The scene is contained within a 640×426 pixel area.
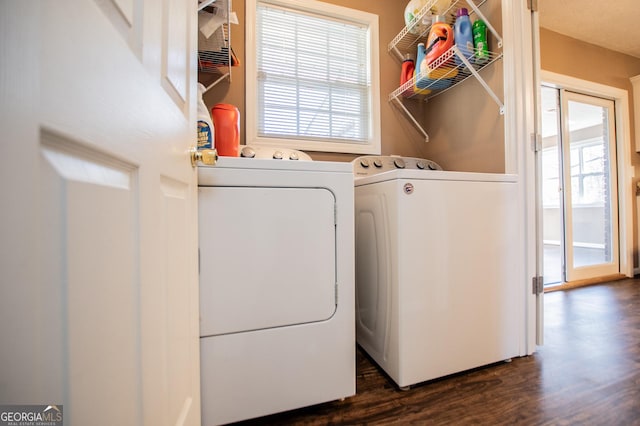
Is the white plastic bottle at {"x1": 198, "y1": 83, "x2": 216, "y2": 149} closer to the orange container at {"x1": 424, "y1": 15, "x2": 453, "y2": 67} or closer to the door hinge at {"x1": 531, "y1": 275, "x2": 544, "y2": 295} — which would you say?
the orange container at {"x1": 424, "y1": 15, "x2": 453, "y2": 67}

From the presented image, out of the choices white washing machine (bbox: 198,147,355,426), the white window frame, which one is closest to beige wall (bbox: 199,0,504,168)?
the white window frame

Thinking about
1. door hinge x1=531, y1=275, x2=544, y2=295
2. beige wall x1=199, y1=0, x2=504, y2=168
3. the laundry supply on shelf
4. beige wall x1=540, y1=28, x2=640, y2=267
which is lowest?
door hinge x1=531, y1=275, x2=544, y2=295

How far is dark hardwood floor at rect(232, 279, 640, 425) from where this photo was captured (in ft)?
3.08

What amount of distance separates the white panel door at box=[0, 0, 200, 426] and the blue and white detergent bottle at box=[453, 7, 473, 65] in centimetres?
154

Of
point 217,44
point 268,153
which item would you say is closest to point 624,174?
point 268,153

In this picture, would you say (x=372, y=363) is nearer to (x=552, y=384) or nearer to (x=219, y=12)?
(x=552, y=384)

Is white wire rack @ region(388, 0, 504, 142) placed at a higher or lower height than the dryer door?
higher

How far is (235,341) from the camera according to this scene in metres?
0.86

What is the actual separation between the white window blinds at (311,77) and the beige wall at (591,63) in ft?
6.51

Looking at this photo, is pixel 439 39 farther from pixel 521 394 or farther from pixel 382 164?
pixel 521 394

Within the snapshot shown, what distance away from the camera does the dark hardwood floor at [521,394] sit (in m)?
0.94

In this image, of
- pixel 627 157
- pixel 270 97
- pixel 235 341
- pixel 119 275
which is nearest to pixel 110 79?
pixel 119 275

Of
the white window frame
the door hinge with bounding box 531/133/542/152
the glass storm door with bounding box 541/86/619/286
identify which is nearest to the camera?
the door hinge with bounding box 531/133/542/152

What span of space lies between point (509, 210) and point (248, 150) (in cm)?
144
